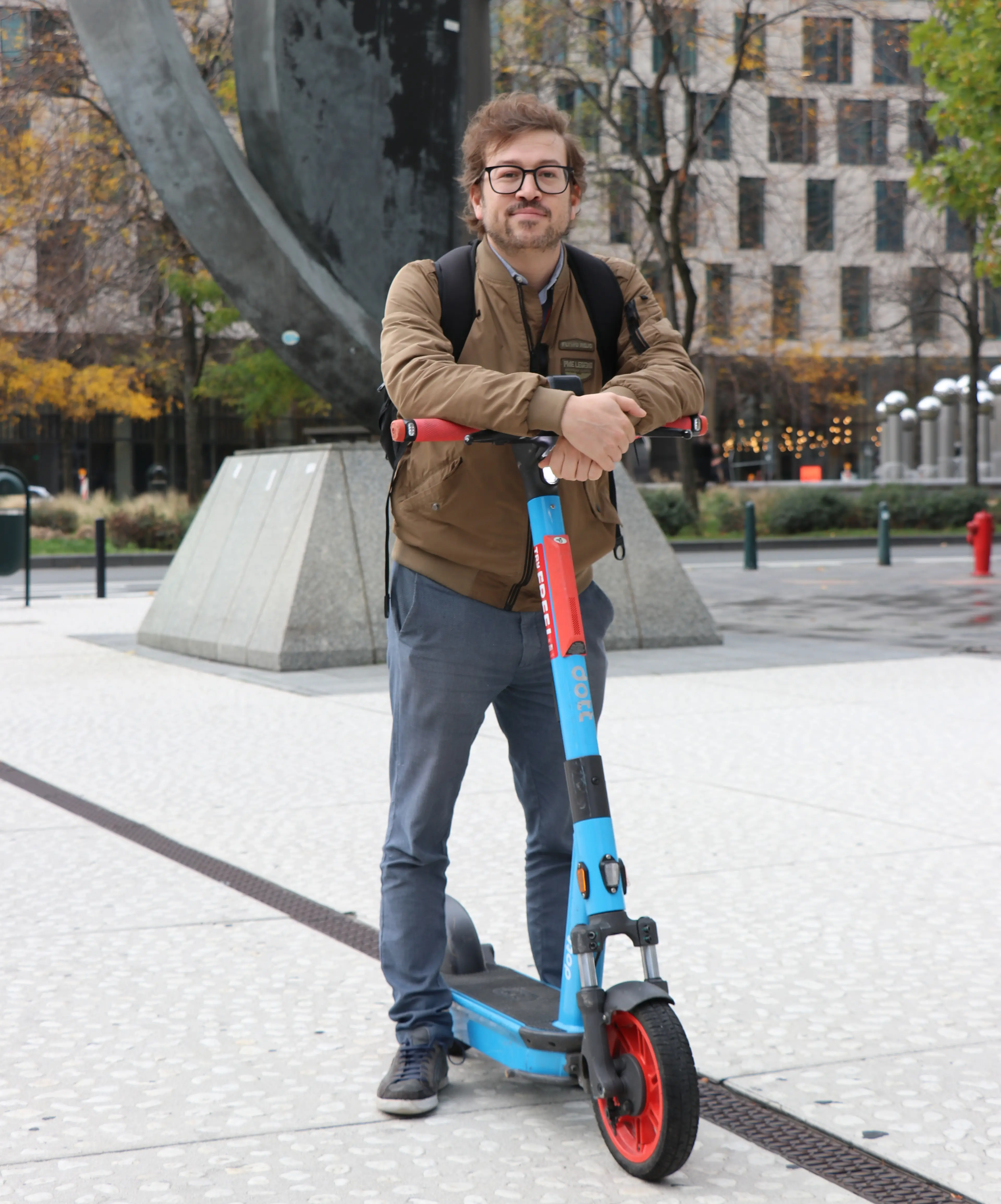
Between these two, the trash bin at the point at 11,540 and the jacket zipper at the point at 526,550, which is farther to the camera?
the trash bin at the point at 11,540

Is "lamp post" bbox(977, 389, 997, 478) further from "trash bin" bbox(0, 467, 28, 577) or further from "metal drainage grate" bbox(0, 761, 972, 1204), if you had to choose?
"metal drainage grate" bbox(0, 761, 972, 1204)

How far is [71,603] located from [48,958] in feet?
42.9

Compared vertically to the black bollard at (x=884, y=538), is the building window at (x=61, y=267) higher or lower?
higher

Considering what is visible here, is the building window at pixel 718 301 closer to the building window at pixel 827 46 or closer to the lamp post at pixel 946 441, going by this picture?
the building window at pixel 827 46

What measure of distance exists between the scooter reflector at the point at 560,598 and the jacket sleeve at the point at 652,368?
28cm

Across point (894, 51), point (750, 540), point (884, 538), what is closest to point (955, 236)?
point (894, 51)

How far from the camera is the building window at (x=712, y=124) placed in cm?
2639

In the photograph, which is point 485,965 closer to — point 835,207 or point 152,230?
point 152,230

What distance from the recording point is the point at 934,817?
225 inches

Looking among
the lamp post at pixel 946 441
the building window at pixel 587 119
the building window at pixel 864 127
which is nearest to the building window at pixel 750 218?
the building window at pixel 864 127

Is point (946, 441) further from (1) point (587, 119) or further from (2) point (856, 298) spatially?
(1) point (587, 119)

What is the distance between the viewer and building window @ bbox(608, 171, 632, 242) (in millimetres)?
29094

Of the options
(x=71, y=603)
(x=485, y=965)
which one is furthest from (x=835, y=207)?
(x=485, y=965)

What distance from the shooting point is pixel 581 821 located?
9.39 ft
